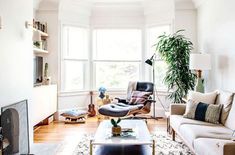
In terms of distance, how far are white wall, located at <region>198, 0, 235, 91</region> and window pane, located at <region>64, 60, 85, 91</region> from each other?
2.92 metres

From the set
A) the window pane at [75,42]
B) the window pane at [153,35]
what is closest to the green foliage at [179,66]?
the window pane at [153,35]

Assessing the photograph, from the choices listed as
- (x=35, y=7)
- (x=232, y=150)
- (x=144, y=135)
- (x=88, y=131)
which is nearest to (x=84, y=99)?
(x=88, y=131)

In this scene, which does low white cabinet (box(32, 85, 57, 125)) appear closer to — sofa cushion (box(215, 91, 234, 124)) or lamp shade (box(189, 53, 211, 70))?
lamp shade (box(189, 53, 211, 70))

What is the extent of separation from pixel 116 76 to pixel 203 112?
3375 mm

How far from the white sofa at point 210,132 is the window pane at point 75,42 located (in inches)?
126

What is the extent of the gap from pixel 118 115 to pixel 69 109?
1.68 metres

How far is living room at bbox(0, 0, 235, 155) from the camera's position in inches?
130

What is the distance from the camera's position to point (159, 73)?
21.7 ft

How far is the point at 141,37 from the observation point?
22.4 ft

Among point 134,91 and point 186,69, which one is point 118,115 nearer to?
point 134,91

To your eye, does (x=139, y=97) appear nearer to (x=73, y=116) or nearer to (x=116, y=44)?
(x=73, y=116)

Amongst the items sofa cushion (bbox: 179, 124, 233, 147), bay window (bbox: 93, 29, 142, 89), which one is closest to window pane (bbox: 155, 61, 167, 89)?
bay window (bbox: 93, 29, 142, 89)

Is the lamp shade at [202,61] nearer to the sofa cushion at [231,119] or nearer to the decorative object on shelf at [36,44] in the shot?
the sofa cushion at [231,119]

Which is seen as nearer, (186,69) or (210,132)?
(210,132)
